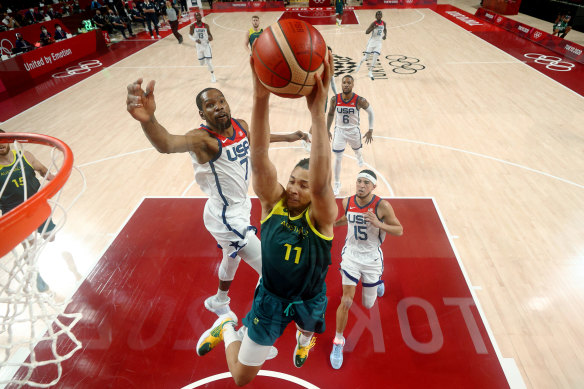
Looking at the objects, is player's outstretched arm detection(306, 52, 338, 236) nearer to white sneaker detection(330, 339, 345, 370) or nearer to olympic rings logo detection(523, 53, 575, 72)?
white sneaker detection(330, 339, 345, 370)

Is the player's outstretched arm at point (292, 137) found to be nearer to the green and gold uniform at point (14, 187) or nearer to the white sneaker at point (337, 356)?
the white sneaker at point (337, 356)

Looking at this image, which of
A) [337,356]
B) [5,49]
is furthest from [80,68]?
[337,356]

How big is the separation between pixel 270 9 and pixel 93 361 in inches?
973

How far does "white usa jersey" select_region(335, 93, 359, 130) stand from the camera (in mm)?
5559

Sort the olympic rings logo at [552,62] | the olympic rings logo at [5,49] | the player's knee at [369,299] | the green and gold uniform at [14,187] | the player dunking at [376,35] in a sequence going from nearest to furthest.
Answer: the player's knee at [369,299], the green and gold uniform at [14,187], the player dunking at [376,35], the olympic rings logo at [552,62], the olympic rings logo at [5,49]

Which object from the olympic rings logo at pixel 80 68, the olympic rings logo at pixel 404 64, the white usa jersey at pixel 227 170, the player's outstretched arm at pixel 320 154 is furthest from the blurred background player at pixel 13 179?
the olympic rings logo at pixel 404 64

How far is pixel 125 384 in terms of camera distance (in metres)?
3.33

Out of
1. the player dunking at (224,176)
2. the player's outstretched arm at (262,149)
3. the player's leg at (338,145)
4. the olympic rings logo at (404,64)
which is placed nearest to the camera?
the player's outstretched arm at (262,149)

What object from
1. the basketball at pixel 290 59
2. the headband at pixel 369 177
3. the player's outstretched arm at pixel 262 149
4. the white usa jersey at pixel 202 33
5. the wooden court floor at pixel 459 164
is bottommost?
the wooden court floor at pixel 459 164

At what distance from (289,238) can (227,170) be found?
4.63 feet

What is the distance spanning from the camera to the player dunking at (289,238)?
1.83 meters

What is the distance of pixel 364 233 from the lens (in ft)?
11.5

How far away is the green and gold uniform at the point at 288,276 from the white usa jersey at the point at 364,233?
1.09m

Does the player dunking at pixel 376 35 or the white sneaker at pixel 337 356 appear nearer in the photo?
the white sneaker at pixel 337 356
